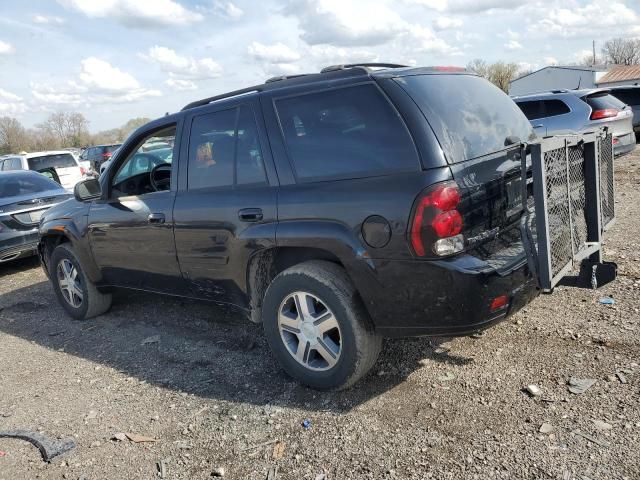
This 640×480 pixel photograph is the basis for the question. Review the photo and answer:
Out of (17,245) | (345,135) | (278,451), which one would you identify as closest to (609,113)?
(345,135)

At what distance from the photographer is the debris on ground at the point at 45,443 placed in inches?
127

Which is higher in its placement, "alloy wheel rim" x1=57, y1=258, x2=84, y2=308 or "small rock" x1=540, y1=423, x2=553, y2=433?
"alloy wheel rim" x1=57, y1=258, x2=84, y2=308

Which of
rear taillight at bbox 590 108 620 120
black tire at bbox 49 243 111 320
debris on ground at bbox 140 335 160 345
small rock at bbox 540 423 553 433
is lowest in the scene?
small rock at bbox 540 423 553 433

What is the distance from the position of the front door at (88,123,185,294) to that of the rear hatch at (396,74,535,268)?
2.10 m

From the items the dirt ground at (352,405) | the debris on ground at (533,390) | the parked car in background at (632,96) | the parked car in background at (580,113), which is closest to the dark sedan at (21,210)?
the dirt ground at (352,405)

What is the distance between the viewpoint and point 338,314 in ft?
10.7

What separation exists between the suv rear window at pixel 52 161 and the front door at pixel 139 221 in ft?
35.2

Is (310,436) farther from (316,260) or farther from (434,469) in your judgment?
(316,260)

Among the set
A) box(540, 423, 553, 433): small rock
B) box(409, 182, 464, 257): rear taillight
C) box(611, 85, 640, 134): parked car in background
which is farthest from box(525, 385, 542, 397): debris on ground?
box(611, 85, 640, 134): parked car in background

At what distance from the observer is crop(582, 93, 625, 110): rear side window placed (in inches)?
408

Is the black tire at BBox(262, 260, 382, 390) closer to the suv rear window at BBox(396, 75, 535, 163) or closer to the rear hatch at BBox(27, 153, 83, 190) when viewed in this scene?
the suv rear window at BBox(396, 75, 535, 163)

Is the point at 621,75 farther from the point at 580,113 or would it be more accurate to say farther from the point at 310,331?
the point at 310,331

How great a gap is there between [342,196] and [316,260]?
0.52 m

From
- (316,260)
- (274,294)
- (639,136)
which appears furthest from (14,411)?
(639,136)
